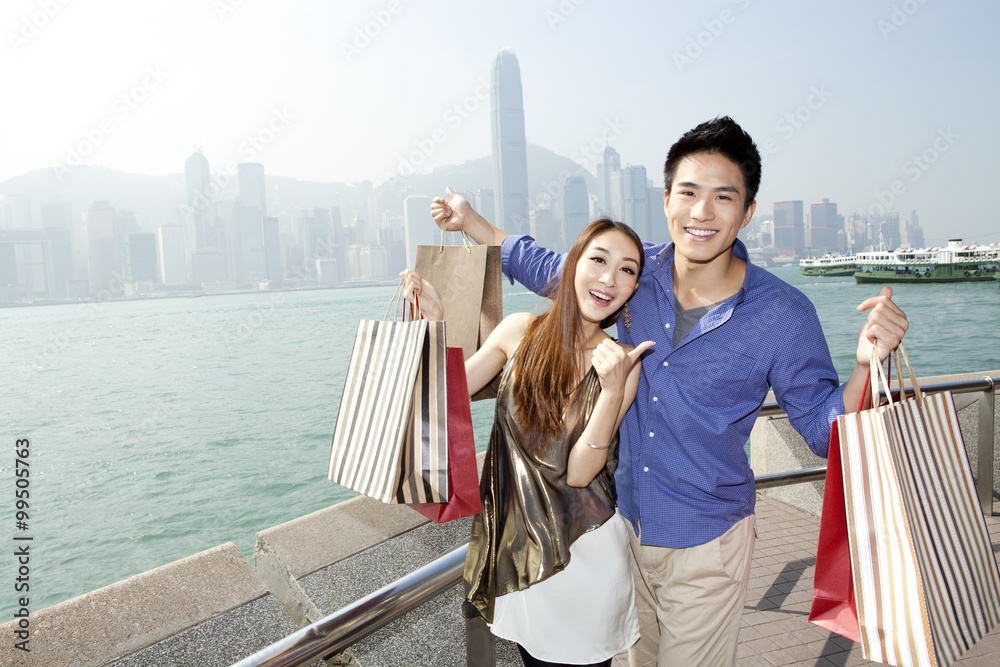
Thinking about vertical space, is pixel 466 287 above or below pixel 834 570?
above

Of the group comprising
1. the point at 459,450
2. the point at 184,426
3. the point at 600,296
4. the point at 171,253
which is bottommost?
the point at 184,426

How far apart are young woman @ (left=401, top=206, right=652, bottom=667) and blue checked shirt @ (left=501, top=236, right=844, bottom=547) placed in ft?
0.39

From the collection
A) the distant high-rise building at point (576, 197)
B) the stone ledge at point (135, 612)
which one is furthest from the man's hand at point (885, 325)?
the distant high-rise building at point (576, 197)

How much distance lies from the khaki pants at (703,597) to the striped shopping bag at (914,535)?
338mm

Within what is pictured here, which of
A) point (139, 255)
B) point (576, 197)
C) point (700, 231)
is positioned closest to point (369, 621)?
point (700, 231)

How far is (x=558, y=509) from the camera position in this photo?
1.34 meters

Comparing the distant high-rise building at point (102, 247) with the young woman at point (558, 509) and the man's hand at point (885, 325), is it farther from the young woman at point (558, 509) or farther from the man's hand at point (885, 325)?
the man's hand at point (885, 325)

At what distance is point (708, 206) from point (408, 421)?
2.81ft

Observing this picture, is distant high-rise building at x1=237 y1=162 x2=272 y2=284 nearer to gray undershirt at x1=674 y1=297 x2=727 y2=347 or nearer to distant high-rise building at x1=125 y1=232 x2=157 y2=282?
distant high-rise building at x1=125 y1=232 x2=157 y2=282

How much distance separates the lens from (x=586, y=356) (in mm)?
1460

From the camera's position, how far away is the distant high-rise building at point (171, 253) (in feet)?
263

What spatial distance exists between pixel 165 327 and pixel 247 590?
78.4 meters

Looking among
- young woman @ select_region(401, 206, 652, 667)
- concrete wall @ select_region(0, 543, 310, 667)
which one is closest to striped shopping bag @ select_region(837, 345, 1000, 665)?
young woman @ select_region(401, 206, 652, 667)

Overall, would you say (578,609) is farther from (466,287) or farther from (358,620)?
(466,287)
